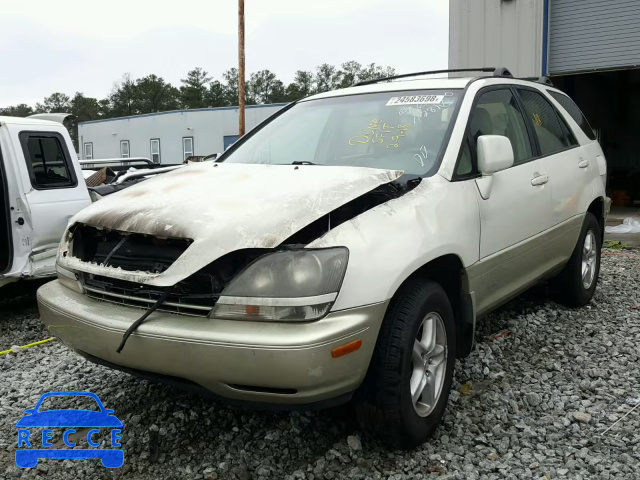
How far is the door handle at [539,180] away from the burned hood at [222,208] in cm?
139

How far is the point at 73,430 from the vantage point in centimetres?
315

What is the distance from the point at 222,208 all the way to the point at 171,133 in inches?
1212

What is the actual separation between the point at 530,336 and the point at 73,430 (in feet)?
10.2

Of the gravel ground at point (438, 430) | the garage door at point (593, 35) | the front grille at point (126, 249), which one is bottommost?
the gravel ground at point (438, 430)

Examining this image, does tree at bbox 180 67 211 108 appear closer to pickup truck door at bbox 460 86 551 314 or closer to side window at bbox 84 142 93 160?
side window at bbox 84 142 93 160

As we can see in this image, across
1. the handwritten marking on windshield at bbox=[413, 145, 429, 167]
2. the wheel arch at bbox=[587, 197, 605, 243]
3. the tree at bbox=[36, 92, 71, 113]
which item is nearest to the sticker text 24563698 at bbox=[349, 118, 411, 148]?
the handwritten marking on windshield at bbox=[413, 145, 429, 167]

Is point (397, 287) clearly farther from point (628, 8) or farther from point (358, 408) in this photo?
point (628, 8)

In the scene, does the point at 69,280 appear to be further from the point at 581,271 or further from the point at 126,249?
the point at 581,271

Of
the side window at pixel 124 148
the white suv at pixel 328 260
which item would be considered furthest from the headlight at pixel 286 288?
the side window at pixel 124 148

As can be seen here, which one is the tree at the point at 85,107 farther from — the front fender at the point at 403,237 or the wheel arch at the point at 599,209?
the front fender at the point at 403,237

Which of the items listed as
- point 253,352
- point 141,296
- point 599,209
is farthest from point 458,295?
point 599,209

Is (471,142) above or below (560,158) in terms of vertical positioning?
above

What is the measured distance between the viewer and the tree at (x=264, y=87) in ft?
259

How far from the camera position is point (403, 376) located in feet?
8.48
